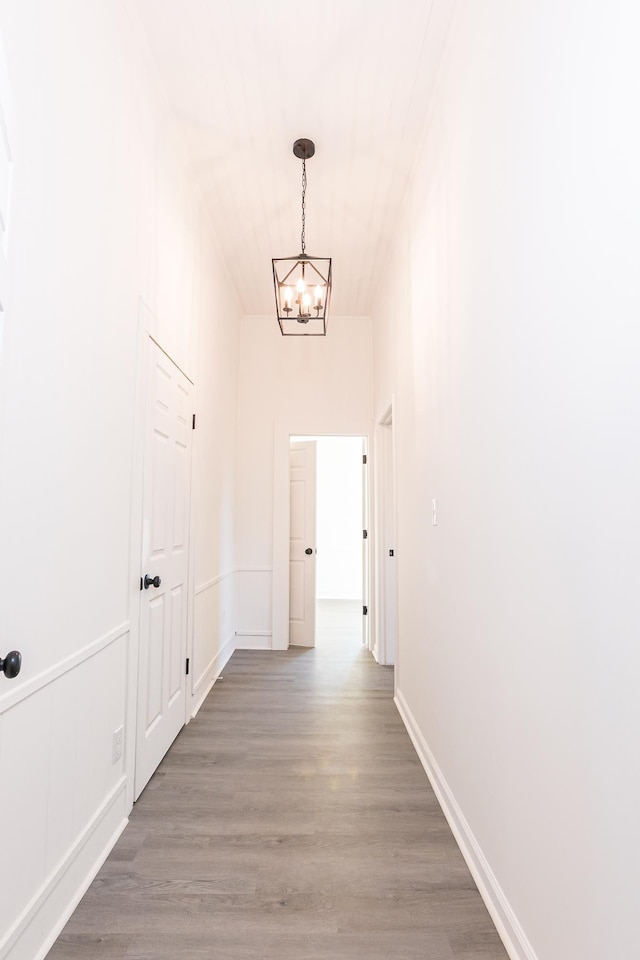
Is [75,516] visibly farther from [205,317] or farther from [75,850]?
[205,317]

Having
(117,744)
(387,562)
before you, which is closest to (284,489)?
(387,562)

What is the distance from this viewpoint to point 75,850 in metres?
1.58

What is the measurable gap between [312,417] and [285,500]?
86 centimetres

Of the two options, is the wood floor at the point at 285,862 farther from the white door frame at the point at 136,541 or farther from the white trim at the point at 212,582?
the white trim at the point at 212,582

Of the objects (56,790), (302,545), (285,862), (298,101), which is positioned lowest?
(285,862)

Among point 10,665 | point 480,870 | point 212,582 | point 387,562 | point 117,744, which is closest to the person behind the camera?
point 10,665

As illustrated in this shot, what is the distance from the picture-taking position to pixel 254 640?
4.81 metres

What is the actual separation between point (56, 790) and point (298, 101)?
303 centimetres

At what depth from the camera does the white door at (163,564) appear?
2262 mm

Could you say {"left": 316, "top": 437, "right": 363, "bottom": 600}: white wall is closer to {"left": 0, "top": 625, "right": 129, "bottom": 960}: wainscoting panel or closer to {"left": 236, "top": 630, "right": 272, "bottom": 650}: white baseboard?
{"left": 236, "top": 630, "right": 272, "bottom": 650}: white baseboard

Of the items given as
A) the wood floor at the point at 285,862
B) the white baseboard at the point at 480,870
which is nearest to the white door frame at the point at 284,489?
the wood floor at the point at 285,862

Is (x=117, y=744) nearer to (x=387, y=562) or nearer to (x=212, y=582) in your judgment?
(x=212, y=582)

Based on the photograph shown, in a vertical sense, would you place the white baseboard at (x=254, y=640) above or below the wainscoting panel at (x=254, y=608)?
below

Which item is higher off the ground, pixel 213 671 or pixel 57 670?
pixel 57 670
